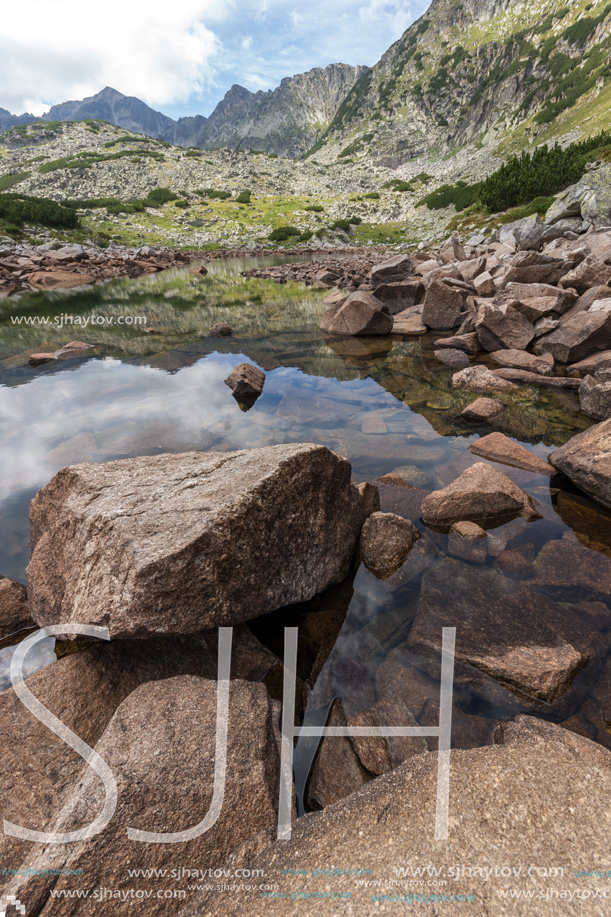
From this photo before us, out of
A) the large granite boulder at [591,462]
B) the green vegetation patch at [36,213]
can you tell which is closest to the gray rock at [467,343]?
the large granite boulder at [591,462]

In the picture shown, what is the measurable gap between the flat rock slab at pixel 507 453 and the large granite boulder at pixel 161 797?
5.89 m

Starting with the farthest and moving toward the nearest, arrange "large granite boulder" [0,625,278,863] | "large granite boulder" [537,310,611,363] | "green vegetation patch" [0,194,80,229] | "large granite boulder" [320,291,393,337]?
"green vegetation patch" [0,194,80,229], "large granite boulder" [320,291,393,337], "large granite boulder" [537,310,611,363], "large granite boulder" [0,625,278,863]

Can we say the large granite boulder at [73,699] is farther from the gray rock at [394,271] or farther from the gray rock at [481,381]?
the gray rock at [394,271]

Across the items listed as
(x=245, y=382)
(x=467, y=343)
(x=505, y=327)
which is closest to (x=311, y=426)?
(x=245, y=382)

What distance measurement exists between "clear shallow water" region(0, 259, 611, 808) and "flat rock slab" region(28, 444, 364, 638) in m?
0.66

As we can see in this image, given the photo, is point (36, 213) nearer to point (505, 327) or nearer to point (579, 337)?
point (505, 327)

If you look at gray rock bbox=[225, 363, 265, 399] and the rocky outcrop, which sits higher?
gray rock bbox=[225, 363, 265, 399]

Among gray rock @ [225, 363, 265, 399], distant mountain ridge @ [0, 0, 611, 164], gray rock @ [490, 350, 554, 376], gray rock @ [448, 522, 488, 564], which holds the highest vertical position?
distant mountain ridge @ [0, 0, 611, 164]

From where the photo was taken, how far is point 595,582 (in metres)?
4.50

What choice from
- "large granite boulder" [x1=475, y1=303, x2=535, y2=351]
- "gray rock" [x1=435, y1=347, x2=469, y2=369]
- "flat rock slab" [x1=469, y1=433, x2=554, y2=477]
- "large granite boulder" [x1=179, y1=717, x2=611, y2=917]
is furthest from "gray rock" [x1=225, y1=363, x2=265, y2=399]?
"large granite boulder" [x1=179, y1=717, x2=611, y2=917]

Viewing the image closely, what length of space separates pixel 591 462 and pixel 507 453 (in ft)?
4.99

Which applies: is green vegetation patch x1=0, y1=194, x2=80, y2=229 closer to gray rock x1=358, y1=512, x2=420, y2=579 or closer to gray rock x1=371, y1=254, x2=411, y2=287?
gray rock x1=371, y1=254, x2=411, y2=287

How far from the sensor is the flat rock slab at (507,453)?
22.2 ft

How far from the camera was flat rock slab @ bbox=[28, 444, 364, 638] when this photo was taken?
10.4ft
